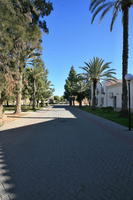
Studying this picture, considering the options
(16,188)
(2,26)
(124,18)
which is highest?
(124,18)

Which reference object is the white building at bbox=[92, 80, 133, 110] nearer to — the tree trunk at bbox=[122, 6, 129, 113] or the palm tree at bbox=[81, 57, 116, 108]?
the palm tree at bbox=[81, 57, 116, 108]

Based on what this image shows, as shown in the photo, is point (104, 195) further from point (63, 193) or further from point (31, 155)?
point (31, 155)

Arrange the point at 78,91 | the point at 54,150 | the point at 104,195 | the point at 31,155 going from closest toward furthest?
the point at 104,195, the point at 31,155, the point at 54,150, the point at 78,91

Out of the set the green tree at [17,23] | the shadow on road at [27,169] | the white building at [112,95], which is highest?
the green tree at [17,23]

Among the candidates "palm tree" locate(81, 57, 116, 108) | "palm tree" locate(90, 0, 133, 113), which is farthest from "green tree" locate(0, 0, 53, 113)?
"palm tree" locate(81, 57, 116, 108)

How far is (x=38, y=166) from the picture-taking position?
484 cm

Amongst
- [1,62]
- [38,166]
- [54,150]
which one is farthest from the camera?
[1,62]

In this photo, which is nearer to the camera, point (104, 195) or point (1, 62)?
point (104, 195)

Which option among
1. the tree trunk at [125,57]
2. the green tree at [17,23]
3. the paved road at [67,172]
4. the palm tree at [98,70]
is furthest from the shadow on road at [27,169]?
the palm tree at [98,70]

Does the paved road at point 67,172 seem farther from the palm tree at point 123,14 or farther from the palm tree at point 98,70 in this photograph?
the palm tree at point 98,70

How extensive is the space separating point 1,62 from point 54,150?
953 cm

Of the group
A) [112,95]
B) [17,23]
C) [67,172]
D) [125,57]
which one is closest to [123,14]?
[125,57]

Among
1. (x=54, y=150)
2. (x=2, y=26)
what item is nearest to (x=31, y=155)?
(x=54, y=150)

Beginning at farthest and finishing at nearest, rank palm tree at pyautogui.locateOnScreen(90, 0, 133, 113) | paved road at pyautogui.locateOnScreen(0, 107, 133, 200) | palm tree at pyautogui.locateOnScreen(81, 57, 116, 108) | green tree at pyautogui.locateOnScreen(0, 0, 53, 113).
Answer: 1. palm tree at pyautogui.locateOnScreen(81, 57, 116, 108)
2. palm tree at pyautogui.locateOnScreen(90, 0, 133, 113)
3. green tree at pyautogui.locateOnScreen(0, 0, 53, 113)
4. paved road at pyautogui.locateOnScreen(0, 107, 133, 200)
